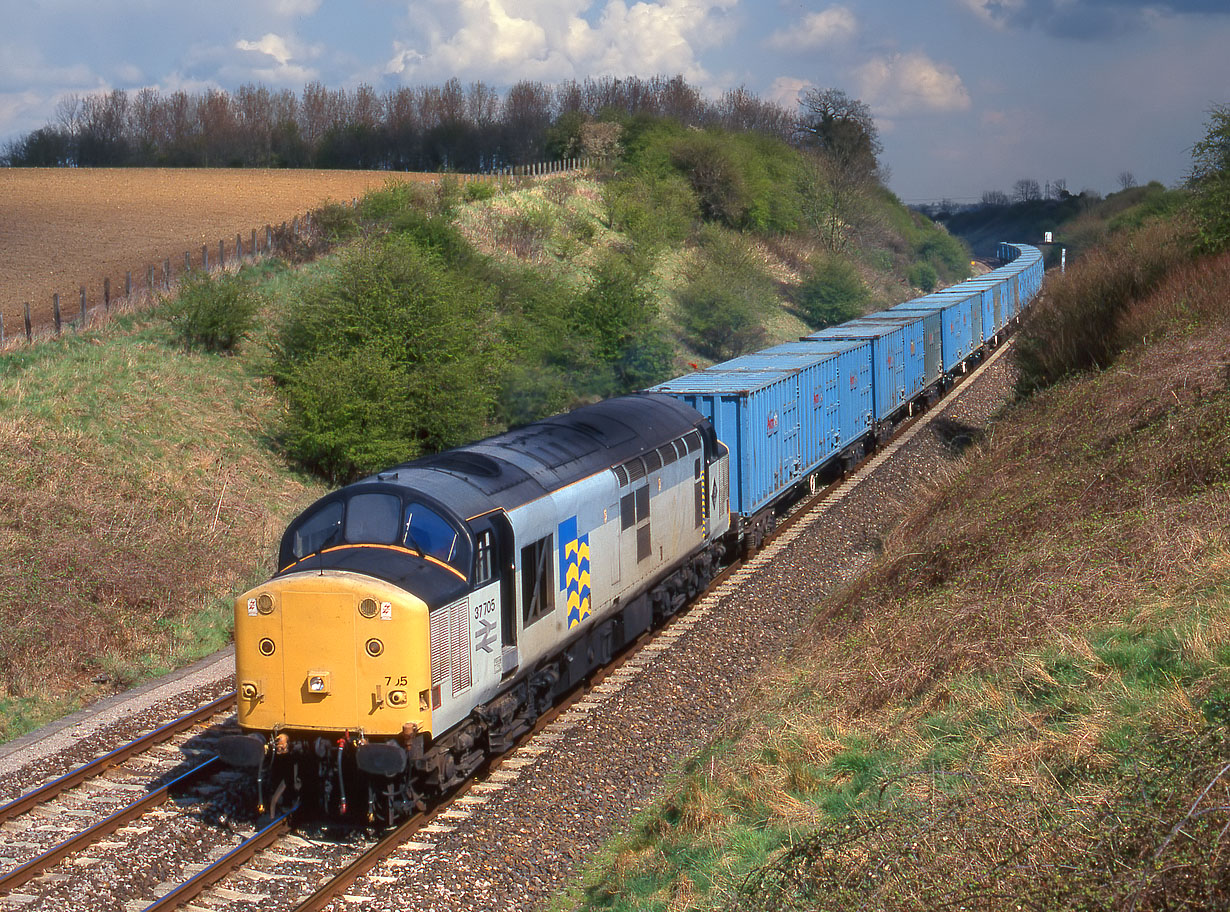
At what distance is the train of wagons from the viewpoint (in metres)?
9.86

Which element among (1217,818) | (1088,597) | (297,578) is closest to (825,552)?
(1088,597)

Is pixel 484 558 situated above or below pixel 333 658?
above

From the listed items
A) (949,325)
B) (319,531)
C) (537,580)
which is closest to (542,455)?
(537,580)

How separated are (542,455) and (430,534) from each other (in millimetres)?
2824

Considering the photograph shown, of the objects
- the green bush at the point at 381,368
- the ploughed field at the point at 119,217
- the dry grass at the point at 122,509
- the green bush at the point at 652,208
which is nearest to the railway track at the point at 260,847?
the dry grass at the point at 122,509

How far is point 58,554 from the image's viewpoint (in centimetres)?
1703

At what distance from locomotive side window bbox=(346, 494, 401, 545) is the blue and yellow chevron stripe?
2.39m

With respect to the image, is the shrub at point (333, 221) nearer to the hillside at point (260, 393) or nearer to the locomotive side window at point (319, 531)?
the hillside at point (260, 393)

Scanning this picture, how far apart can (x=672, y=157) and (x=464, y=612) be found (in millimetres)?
60245

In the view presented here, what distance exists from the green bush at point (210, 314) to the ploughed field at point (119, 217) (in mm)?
3852

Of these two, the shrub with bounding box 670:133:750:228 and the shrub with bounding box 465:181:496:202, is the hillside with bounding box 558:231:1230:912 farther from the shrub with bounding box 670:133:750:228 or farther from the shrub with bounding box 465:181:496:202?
the shrub with bounding box 670:133:750:228

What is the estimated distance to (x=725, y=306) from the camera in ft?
146

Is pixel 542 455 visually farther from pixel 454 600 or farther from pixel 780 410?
pixel 780 410

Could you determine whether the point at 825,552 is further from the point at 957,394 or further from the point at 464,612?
the point at 957,394
